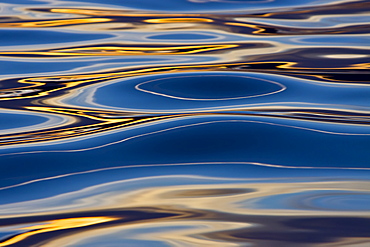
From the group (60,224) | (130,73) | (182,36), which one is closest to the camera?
(60,224)

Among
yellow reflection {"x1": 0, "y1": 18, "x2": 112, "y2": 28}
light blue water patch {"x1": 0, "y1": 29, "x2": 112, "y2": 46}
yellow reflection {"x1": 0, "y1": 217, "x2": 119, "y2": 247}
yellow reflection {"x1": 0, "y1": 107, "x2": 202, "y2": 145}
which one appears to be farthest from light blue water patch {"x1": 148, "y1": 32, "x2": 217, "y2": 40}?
yellow reflection {"x1": 0, "y1": 217, "x2": 119, "y2": 247}

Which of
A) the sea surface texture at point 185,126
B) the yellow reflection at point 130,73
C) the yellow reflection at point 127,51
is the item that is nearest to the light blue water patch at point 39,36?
the sea surface texture at point 185,126

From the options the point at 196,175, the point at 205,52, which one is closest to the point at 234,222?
the point at 196,175

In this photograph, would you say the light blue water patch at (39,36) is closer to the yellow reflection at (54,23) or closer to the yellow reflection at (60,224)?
the yellow reflection at (54,23)

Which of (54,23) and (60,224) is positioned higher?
(54,23)

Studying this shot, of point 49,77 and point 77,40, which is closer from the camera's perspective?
point 49,77

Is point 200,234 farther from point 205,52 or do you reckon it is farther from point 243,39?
point 243,39

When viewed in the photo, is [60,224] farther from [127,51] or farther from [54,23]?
[54,23]

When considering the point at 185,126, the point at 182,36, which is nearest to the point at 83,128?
the point at 185,126
